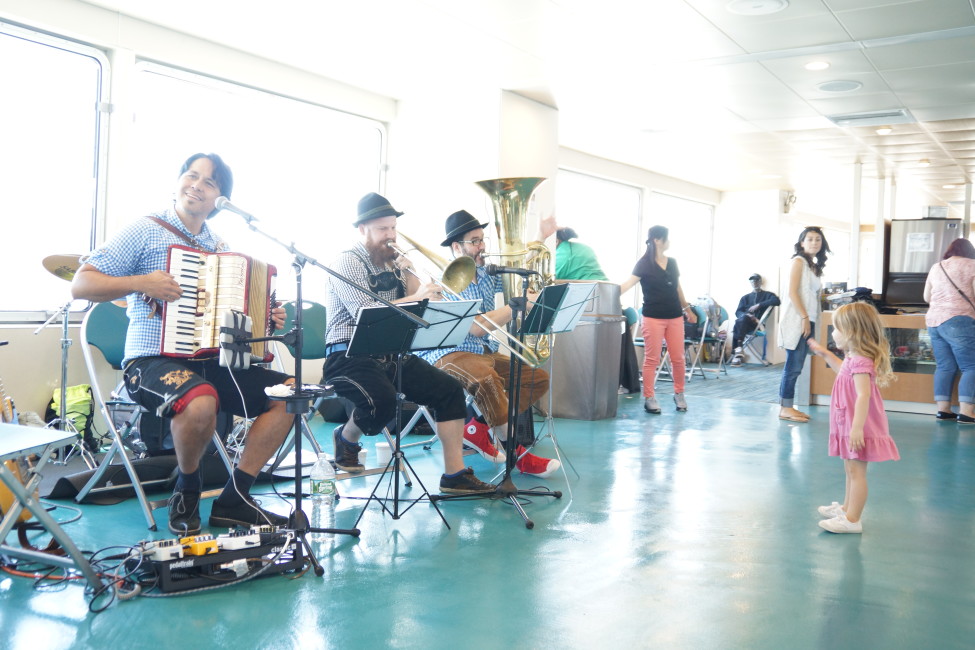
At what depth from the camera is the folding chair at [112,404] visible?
3293mm

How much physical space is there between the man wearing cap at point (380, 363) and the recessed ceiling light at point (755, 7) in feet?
8.83

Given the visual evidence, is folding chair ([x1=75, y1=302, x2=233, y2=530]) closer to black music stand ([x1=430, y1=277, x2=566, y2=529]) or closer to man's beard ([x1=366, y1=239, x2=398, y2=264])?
man's beard ([x1=366, y1=239, x2=398, y2=264])

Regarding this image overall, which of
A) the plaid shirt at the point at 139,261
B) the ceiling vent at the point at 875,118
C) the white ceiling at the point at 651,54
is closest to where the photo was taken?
the plaid shirt at the point at 139,261

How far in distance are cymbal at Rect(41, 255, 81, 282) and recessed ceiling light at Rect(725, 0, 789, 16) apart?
4.04 metres

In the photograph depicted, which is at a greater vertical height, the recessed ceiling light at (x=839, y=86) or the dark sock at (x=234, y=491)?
the recessed ceiling light at (x=839, y=86)

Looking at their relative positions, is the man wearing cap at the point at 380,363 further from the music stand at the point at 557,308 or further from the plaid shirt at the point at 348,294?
the music stand at the point at 557,308

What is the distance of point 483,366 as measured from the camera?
4105 mm

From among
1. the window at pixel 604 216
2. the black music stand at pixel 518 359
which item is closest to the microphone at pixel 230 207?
the black music stand at pixel 518 359

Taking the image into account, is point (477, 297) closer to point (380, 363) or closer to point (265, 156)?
point (380, 363)

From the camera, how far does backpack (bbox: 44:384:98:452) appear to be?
16.2ft

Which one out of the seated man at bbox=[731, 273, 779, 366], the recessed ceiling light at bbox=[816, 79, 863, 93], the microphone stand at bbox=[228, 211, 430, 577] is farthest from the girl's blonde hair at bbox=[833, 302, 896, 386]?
the seated man at bbox=[731, 273, 779, 366]

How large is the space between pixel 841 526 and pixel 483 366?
5.90 feet

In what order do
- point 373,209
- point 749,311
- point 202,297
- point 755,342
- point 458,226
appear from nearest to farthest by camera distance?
point 202,297 < point 373,209 < point 458,226 < point 749,311 < point 755,342

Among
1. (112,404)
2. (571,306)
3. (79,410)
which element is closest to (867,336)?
(571,306)
